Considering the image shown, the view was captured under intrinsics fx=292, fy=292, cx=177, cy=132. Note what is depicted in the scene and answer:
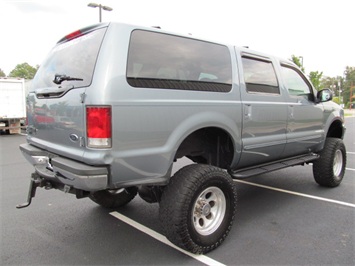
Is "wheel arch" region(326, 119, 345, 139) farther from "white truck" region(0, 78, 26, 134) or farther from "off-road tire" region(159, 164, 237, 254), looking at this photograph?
"white truck" region(0, 78, 26, 134)

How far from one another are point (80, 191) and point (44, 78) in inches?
55.7

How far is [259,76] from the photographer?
3840 mm

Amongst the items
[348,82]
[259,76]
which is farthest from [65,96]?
[348,82]

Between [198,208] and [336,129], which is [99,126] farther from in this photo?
[336,129]

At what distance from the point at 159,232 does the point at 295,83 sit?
3013 mm

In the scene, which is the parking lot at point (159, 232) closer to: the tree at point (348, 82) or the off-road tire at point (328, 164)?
the off-road tire at point (328, 164)

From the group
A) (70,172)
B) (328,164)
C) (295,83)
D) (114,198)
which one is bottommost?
(114,198)

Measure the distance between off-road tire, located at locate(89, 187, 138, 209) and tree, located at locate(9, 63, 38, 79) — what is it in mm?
84266

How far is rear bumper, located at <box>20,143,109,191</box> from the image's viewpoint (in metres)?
2.35

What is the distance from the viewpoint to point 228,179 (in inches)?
121

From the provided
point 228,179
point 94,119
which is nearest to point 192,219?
point 228,179

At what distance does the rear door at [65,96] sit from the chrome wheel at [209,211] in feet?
4.23

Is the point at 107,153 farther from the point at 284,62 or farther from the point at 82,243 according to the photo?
the point at 284,62

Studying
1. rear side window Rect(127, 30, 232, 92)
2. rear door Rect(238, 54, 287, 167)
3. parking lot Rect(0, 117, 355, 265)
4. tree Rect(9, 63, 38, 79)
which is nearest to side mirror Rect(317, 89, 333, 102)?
rear door Rect(238, 54, 287, 167)
